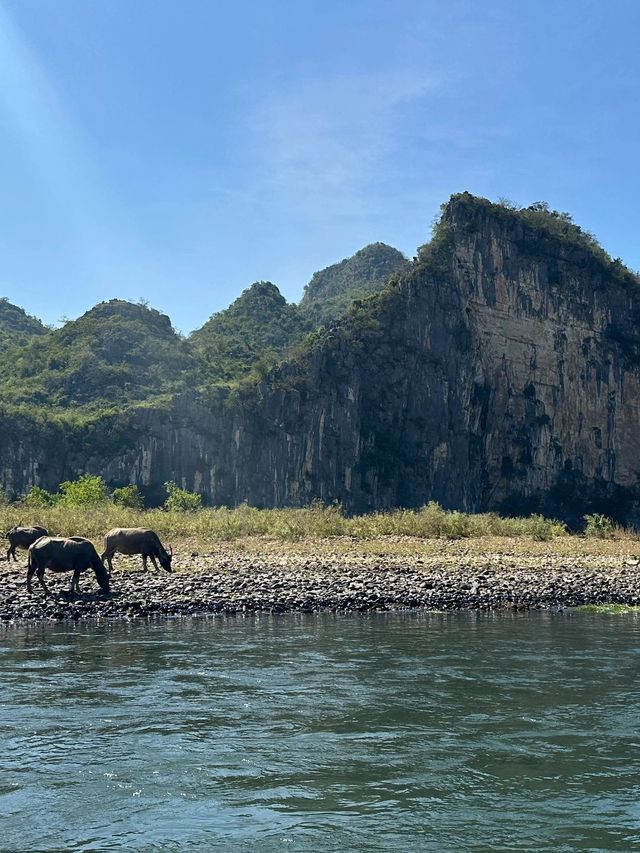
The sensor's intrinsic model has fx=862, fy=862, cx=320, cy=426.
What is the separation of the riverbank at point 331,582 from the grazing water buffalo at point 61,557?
0.51 meters

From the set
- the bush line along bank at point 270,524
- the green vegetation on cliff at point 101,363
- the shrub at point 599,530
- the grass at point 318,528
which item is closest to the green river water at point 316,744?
the grass at point 318,528

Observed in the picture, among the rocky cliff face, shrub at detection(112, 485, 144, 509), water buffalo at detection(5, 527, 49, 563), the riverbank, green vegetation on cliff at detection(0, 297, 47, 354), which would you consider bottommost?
the riverbank

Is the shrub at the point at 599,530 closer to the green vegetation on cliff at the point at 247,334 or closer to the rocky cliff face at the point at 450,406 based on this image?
the rocky cliff face at the point at 450,406

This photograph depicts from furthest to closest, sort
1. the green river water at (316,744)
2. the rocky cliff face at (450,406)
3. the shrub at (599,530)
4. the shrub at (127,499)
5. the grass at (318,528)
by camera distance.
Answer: the rocky cliff face at (450,406)
the shrub at (127,499)
the shrub at (599,530)
the grass at (318,528)
the green river water at (316,744)

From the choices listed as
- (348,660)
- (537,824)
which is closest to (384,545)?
(348,660)

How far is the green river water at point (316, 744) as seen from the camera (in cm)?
727

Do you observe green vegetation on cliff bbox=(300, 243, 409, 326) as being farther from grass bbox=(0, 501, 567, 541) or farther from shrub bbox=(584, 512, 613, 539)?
grass bbox=(0, 501, 567, 541)

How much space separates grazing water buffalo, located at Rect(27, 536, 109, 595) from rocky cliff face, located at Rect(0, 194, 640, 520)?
52507 mm

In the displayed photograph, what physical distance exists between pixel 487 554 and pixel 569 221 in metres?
75.9

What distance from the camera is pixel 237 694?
38.4ft

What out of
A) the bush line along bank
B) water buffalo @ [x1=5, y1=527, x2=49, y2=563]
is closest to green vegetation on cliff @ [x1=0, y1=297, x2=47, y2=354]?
the bush line along bank

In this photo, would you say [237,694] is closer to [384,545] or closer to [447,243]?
[384,545]

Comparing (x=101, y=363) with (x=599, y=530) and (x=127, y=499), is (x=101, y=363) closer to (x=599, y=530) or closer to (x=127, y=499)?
(x=127, y=499)

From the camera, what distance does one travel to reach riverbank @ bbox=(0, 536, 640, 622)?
19.3 m
